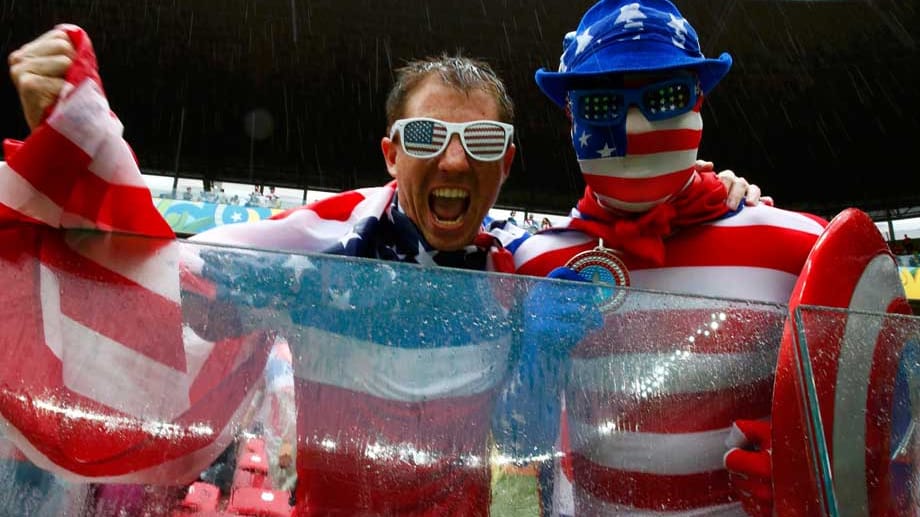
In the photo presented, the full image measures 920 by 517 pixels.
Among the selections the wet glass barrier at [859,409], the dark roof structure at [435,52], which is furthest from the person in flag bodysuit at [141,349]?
the dark roof structure at [435,52]

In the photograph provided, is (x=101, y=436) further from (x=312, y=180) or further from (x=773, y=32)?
(x=312, y=180)

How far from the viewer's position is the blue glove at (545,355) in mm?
744

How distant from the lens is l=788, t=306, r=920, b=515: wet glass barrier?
69 centimetres

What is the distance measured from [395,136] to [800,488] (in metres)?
0.90

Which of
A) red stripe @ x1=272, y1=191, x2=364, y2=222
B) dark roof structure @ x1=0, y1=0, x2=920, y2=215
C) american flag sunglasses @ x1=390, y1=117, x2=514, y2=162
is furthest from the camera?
dark roof structure @ x1=0, y1=0, x2=920, y2=215

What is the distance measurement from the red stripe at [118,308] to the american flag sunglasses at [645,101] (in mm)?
877

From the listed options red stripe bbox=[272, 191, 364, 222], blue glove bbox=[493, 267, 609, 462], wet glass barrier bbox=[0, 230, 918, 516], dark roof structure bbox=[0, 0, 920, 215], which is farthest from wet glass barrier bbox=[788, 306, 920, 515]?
dark roof structure bbox=[0, 0, 920, 215]

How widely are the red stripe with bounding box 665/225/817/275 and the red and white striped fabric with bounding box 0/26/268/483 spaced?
0.85 metres

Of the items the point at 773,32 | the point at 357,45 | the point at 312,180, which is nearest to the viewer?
the point at 773,32

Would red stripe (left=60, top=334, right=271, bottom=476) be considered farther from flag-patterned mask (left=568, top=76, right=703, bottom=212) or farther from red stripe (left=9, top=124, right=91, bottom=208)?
flag-patterned mask (left=568, top=76, right=703, bottom=212)

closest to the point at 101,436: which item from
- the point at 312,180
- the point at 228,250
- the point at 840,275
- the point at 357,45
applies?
the point at 228,250

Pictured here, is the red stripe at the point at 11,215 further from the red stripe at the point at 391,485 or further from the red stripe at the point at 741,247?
the red stripe at the point at 741,247

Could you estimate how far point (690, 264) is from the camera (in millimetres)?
1305

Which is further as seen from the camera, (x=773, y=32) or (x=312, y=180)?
(x=312, y=180)
